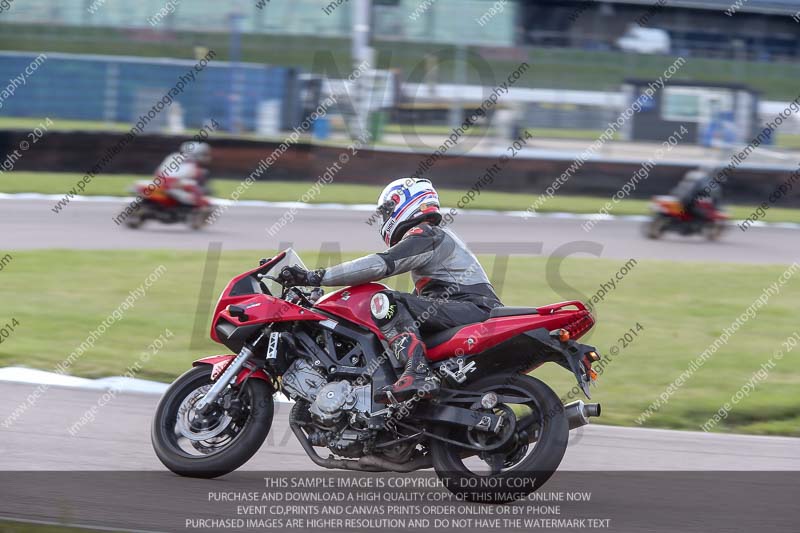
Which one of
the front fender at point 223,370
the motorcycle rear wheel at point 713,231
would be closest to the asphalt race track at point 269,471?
the front fender at point 223,370

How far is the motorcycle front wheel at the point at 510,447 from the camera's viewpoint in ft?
16.9

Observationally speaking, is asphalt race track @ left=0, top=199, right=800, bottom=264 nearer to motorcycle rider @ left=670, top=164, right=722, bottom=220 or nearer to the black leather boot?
motorcycle rider @ left=670, top=164, right=722, bottom=220

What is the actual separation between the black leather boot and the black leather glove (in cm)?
52

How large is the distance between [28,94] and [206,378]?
21.2 metres

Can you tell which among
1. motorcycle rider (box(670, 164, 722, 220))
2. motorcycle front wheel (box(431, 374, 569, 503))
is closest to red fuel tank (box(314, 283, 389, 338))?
motorcycle front wheel (box(431, 374, 569, 503))

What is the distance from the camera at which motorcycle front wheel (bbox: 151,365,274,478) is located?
5.46 meters

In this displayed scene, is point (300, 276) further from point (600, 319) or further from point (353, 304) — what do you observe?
point (600, 319)

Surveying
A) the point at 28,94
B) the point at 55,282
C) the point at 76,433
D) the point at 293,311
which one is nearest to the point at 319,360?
the point at 293,311

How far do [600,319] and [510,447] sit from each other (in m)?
5.84

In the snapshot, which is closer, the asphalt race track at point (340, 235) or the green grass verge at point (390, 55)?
the asphalt race track at point (340, 235)

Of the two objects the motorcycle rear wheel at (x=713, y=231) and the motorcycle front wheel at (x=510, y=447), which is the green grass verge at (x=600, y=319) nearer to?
the motorcycle front wheel at (x=510, y=447)

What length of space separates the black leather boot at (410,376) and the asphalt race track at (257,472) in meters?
0.76

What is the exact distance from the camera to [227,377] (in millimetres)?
5516

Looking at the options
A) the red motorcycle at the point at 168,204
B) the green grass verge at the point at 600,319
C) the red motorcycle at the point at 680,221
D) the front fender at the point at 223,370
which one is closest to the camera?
the front fender at the point at 223,370
